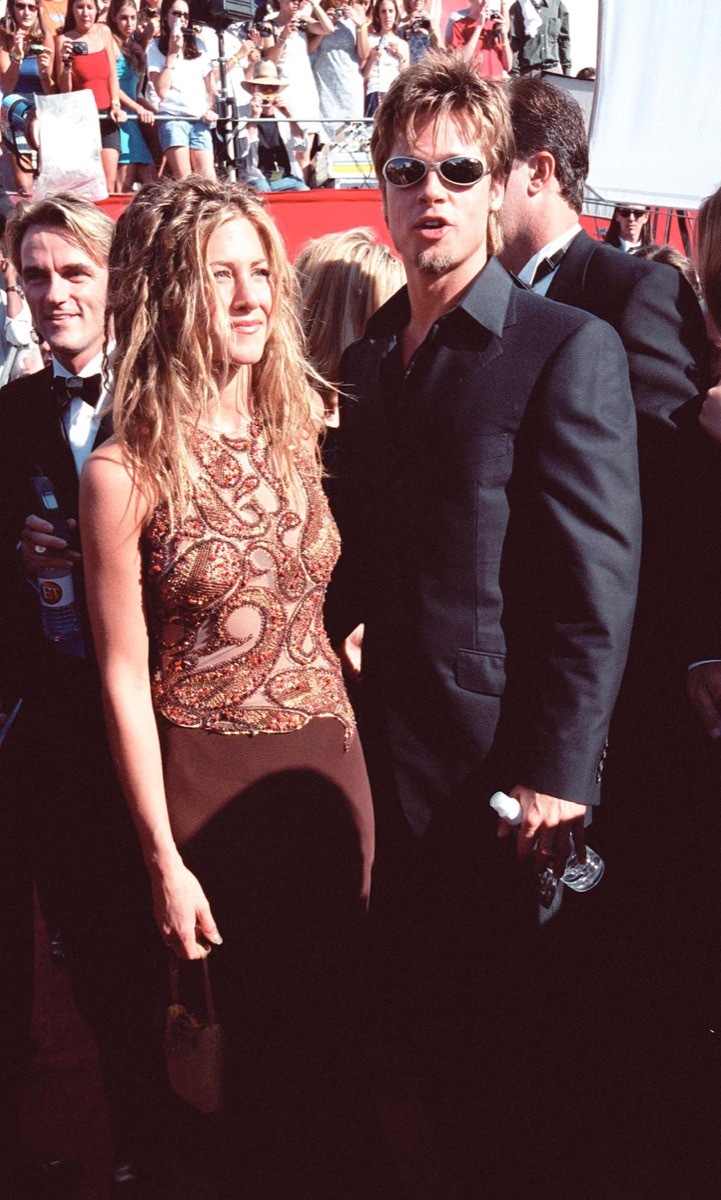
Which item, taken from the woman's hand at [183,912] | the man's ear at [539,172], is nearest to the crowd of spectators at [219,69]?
the man's ear at [539,172]

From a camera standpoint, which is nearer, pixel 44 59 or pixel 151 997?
pixel 151 997

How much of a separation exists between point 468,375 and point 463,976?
121cm

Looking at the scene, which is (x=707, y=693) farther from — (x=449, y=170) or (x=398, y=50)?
(x=398, y=50)

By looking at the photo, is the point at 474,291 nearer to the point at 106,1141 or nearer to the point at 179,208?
the point at 179,208

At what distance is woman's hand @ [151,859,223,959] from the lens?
1943 millimetres

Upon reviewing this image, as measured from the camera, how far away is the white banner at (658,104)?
4047mm

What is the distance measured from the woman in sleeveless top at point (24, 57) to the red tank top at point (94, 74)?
0.65ft

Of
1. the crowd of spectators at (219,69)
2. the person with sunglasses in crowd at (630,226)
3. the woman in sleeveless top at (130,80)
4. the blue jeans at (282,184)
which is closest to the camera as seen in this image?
the person with sunglasses in crowd at (630,226)

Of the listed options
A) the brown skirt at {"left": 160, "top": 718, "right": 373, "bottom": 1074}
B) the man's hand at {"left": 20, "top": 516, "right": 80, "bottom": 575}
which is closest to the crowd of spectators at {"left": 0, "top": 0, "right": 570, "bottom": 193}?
the man's hand at {"left": 20, "top": 516, "right": 80, "bottom": 575}

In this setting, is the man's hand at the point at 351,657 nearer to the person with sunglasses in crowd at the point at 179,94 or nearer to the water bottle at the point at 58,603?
the water bottle at the point at 58,603

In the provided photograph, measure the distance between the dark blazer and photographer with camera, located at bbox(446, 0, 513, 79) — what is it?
8.88 metres

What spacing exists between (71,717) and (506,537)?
41.3 inches

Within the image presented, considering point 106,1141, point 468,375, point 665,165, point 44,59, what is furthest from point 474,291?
point 44,59

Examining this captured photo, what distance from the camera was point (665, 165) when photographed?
13.7 ft
